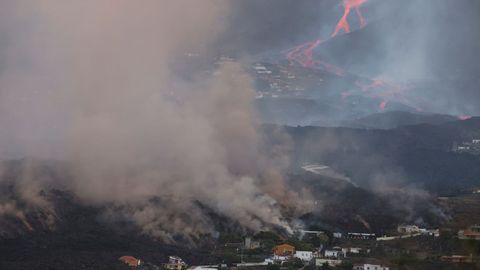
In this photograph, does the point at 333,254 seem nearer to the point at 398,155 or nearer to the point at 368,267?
the point at 368,267

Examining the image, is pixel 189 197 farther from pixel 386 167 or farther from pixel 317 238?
pixel 386 167

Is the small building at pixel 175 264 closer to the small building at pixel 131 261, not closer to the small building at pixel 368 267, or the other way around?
the small building at pixel 131 261

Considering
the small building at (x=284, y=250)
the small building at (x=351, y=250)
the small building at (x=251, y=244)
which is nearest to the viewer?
the small building at (x=351, y=250)

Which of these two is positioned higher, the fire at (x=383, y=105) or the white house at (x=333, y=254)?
the fire at (x=383, y=105)

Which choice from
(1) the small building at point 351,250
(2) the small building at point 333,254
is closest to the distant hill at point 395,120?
(1) the small building at point 351,250

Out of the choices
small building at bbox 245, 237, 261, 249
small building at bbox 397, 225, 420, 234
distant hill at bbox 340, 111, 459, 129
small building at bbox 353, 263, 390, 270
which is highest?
distant hill at bbox 340, 111, 459, 129

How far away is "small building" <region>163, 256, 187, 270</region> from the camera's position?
54.5m

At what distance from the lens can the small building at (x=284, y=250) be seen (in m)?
59.2

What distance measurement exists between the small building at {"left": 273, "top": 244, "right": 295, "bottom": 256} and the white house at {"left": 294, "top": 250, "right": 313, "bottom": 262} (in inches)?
14.8

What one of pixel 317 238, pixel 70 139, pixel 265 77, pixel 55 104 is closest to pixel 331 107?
pixel 265 77

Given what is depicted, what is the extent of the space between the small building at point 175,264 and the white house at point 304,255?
6330 millimetres

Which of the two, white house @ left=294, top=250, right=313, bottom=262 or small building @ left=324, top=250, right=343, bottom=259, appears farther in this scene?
small building @ left=324, top=250, right=343, bottom=259

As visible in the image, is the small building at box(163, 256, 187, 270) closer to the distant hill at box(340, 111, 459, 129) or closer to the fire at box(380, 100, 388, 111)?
the distant hill at box(340, 111, 459, 129)

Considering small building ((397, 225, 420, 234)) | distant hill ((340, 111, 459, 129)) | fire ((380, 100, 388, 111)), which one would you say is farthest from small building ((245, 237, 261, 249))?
fire ((380, 100, 388, 111))
